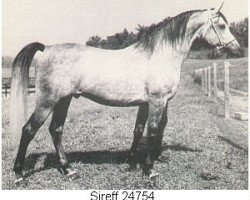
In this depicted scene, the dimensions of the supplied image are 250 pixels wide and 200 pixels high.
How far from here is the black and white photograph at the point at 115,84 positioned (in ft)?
16.8

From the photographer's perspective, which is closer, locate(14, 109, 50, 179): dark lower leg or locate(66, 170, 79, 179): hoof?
locate(14, 109, 50, 179): dark lower leg

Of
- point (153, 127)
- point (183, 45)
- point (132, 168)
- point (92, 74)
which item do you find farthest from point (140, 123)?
point (183, 45)

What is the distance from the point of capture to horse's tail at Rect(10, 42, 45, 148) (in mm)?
5215

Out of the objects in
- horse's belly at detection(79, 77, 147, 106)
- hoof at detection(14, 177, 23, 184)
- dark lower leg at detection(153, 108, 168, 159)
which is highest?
horse's belly at detection(79, 77, 147, 106)

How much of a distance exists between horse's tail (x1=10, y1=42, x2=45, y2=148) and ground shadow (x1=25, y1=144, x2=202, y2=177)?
0.72 metres

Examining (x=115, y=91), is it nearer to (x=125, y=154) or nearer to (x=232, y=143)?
(x=125, y=154)

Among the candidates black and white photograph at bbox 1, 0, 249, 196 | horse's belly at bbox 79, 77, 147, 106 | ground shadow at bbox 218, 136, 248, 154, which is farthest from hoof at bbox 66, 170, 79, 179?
ground shadow at bbox 218, 136, 248, 154

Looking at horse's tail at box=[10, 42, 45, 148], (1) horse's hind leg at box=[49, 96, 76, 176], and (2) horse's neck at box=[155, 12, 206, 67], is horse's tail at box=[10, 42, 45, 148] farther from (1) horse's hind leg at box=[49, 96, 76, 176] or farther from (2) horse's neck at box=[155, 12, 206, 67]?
(2) horse's neck at box=[155, 12, 206, 67]

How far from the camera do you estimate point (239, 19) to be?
602 centimetres

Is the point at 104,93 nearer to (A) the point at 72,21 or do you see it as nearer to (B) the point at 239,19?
(A) the point at 72,21

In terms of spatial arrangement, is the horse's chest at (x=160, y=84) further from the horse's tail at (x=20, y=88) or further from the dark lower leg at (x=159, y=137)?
the horse's tail at (x=20, y=88)

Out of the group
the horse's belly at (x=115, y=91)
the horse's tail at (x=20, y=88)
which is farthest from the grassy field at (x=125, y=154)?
the horse's belly at (x=115, y=91)

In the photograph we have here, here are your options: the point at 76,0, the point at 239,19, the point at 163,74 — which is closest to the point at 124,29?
the point at 76,0

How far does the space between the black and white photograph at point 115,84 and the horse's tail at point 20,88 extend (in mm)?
14
